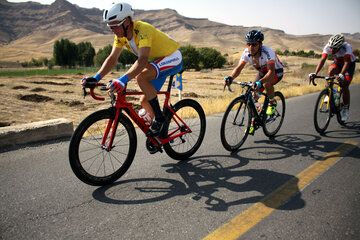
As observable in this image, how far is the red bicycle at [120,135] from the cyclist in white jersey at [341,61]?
3.19 metres

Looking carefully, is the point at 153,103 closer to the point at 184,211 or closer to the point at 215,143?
the point at 184,211

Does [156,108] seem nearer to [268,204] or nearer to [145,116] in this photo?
[145,116]

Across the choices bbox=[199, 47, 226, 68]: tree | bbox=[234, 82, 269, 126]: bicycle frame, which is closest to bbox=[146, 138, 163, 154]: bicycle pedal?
bbox=[234, 82, 269, 126]: bicycle frame

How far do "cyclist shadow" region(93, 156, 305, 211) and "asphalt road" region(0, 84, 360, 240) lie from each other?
12 mm

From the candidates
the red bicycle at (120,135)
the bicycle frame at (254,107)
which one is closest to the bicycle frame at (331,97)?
the bicycle frame at (254,107)

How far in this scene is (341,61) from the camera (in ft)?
21.4

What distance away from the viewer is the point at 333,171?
3740 mm

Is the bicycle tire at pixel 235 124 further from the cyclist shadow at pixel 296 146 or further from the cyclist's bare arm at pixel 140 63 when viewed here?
the cyclist's bare arm at pixel 140 63

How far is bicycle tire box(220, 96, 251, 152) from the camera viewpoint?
177 inches

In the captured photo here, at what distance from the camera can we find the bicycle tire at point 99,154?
299 cm

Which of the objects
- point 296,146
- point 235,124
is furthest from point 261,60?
point 296,146

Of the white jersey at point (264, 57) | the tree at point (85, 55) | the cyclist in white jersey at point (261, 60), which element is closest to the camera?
the cyclist in white jersey at point (261, 60)

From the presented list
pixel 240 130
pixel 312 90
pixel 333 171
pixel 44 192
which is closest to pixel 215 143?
pixel 240 130

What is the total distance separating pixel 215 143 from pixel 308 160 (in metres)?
1.69
